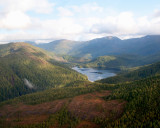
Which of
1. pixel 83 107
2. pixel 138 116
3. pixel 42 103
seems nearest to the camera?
pixel 138 116

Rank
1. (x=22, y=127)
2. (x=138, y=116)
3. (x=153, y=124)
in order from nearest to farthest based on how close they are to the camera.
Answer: (x=153, y=124), (x=138, y=116), (x=22, y=127)

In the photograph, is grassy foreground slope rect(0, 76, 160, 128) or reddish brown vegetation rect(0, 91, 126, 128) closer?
grassy foreground slope rect(0, 76, 160, 128)

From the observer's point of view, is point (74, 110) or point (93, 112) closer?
point (93, 112)

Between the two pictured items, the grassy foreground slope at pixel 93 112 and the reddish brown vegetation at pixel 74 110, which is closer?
the grassy foreground slope at pixel 93 112

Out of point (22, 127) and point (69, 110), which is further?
point (69, 110)

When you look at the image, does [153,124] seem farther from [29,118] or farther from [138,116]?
[29,118]

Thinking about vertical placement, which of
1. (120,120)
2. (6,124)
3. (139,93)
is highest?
(139,93)

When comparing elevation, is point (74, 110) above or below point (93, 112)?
below

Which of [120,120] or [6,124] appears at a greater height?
[120,120]

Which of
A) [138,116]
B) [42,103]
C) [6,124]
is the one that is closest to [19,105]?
[42,103]

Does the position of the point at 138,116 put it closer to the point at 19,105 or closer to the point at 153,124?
the point at 153,124
